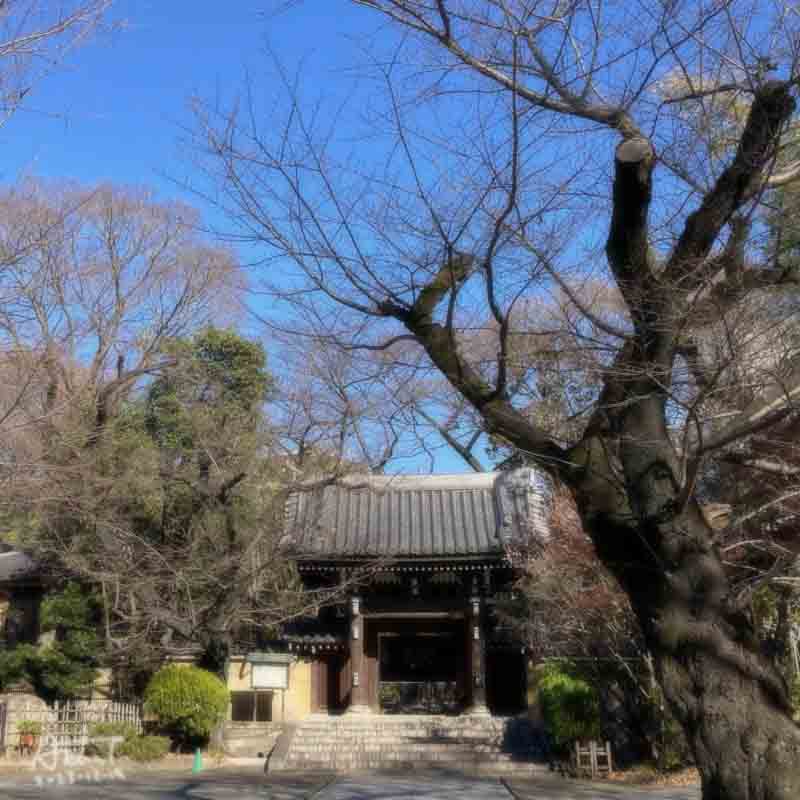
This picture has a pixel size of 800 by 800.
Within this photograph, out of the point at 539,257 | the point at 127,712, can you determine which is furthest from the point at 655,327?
the point at 127,712

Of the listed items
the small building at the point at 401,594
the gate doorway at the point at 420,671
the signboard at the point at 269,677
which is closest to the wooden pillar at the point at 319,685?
the small building at the point at 401,594

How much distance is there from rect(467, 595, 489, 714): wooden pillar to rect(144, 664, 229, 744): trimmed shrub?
4.93 meters

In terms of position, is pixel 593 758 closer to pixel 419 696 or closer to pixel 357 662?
pixel 357 662

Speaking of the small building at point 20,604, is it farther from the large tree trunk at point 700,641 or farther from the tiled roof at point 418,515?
the large tree trunk at point 700,641

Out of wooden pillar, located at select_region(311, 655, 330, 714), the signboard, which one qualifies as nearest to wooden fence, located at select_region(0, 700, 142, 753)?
the signboard

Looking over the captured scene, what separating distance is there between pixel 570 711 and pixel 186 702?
6483mm

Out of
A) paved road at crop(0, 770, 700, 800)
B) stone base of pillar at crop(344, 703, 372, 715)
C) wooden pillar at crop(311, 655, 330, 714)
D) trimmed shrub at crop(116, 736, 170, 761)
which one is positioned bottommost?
paved road at crop(0, 770, 700, 800)

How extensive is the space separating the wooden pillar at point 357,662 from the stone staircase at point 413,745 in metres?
0.32

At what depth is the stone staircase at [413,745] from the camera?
14.6 m

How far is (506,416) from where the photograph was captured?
4816 millimetres

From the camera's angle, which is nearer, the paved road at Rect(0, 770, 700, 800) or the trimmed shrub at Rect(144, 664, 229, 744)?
the paved road at Rect(0, 770, 700, 800)

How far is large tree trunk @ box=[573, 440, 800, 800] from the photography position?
3891 mm

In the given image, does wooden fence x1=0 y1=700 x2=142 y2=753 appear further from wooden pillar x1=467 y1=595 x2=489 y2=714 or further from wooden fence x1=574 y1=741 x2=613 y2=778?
wooden fence x1=574 y1=741 x2=613 y2=778

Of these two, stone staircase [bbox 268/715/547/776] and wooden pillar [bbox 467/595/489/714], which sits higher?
wooden pillar [bbox 467/595/489/714]
